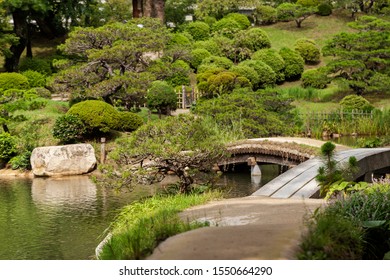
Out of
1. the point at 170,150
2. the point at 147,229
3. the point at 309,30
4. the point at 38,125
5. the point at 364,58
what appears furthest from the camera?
the point at 309,30

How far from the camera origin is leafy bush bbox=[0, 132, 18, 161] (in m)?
18.9

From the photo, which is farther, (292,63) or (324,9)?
(324,9)

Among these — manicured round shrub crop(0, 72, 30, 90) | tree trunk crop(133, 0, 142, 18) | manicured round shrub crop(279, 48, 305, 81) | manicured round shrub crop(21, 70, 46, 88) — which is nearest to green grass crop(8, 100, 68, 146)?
manicured round shrub crop(0, 72, 30, 90)

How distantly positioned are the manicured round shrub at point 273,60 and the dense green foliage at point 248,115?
432 inches

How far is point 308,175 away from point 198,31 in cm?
2296

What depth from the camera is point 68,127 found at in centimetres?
1917

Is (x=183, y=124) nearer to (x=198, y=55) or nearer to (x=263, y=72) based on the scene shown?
(x=263, y=72)

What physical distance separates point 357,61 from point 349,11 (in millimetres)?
13595

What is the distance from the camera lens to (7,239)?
33.0 feet

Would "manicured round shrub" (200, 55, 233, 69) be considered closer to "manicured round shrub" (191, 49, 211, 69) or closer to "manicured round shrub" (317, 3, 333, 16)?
"manicured round shrub" (191, 49, 211, 69)

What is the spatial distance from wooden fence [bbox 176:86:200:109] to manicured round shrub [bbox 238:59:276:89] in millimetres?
3819

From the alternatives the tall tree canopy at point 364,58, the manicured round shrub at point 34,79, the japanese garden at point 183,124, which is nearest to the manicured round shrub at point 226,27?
the japanese garden at point 183,124

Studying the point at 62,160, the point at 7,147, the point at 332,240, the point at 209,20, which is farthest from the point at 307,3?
the point at 332,240
